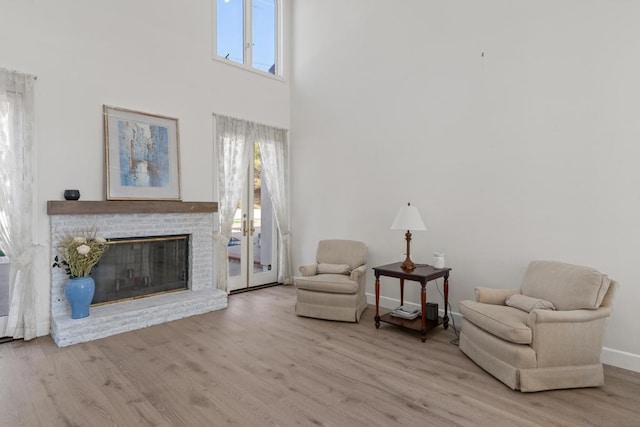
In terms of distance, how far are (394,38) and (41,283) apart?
5013 mm

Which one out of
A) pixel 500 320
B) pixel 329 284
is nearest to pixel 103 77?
pixel 329 284

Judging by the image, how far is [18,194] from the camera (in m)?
3.62

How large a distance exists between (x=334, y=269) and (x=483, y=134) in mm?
2355

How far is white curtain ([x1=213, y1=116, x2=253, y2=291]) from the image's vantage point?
524 centimetres

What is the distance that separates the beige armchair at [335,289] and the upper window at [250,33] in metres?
3.40

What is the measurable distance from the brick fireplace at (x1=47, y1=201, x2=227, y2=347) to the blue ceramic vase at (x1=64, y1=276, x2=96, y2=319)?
9cm

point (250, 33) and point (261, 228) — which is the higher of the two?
point (250, 33)

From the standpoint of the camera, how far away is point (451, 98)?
163 inches

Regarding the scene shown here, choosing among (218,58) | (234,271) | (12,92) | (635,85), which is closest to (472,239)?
(635,85)

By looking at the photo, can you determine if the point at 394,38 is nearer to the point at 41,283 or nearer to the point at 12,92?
the point at 12,92

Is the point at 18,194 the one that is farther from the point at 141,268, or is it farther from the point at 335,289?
the point at 335,289

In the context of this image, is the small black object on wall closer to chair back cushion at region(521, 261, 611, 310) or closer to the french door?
the french door

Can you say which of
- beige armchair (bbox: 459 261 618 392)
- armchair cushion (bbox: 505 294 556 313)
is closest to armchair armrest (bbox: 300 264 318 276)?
beige armchair (bbox: 459 261 618 392)

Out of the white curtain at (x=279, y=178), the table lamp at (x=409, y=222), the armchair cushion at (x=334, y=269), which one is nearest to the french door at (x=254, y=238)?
the white curtain at (x=279, y=178)
